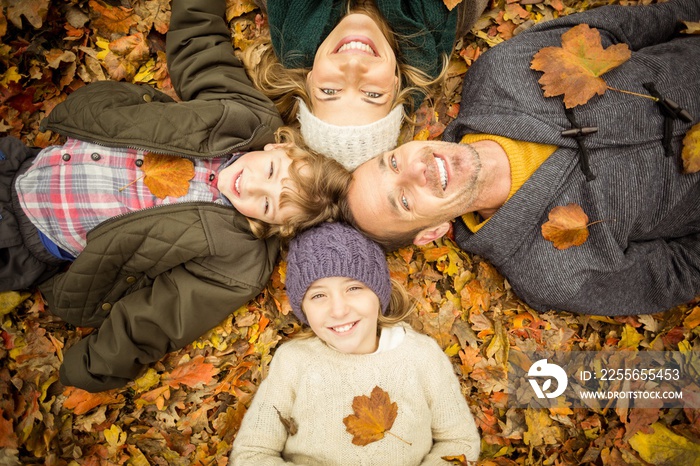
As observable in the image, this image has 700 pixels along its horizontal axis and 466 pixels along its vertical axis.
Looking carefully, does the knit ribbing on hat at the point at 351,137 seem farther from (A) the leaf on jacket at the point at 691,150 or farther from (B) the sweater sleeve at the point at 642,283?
(A) the leaf on jacket at the point at 691,150

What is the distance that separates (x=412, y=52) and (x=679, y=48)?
1968 mm

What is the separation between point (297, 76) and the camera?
3.84 meters

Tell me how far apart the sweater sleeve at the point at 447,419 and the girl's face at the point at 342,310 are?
613 millimetres

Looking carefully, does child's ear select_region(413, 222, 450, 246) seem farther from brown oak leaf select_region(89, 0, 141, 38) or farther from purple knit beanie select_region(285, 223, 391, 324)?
brown oak leaf select_region(89, 0, 141, 38)

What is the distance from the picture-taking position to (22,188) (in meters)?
3.53

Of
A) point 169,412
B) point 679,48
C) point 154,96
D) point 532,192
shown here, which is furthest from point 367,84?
point 169,412

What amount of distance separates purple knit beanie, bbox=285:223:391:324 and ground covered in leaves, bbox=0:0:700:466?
0.53 metres

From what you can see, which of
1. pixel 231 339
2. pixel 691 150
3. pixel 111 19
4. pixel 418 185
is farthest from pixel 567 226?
pixel 111 19

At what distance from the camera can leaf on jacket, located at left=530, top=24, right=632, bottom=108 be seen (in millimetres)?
3289

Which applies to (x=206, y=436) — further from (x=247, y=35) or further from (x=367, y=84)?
(x=247, y=35)

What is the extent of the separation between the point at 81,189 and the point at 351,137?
2.06 metres

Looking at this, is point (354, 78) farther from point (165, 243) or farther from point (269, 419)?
point (269, 419)

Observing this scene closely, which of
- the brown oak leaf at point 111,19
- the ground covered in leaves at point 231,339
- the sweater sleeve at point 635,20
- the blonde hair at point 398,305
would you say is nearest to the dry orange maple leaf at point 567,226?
the ground covered in leaves at point 231,339

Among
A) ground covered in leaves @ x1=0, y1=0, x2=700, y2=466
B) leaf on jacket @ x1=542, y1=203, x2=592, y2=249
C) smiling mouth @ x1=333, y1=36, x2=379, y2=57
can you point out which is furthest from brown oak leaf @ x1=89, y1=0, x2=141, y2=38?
leaf on jacket @ x1=542, y1=203, x2=592, y2=249
